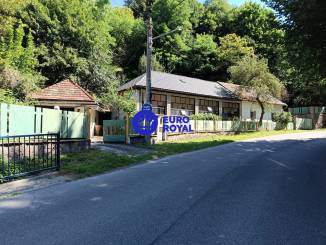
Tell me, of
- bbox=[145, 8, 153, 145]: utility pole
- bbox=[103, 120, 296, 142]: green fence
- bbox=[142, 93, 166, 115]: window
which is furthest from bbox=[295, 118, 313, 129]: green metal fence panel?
bbox=[145, 8, 153, 145]: utility pole

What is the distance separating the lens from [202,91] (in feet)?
134

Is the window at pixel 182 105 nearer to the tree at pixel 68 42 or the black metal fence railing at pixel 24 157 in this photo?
the tree at pixel 68 42

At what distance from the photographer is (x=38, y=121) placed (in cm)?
1510

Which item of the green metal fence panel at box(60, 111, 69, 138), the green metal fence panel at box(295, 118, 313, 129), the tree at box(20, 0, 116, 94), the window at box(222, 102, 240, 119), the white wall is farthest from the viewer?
the green metal fence panel at box(295, 118, 313, 129)

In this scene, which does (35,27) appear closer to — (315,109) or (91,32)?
(91,32)

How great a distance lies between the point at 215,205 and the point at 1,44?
26.7m

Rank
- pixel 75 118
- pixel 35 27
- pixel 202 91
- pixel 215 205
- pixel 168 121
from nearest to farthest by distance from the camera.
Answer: pixel 215 205
pixel 75 118
pixel 168 121
pixel 35 27
pixel 202 91

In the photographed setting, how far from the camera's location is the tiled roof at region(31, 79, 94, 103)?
2664cm

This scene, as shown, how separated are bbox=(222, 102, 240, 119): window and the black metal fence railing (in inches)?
1260

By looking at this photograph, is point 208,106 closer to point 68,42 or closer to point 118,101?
point 118,101

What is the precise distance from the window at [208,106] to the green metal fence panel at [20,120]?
27.5m

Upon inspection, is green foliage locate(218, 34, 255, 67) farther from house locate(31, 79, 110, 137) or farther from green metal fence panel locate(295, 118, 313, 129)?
house locate(31, 79, 110, 137)

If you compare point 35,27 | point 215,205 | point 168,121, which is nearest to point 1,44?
point 35,27

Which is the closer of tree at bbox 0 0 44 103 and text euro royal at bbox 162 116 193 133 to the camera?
tree at bbox 0 0 44 103
